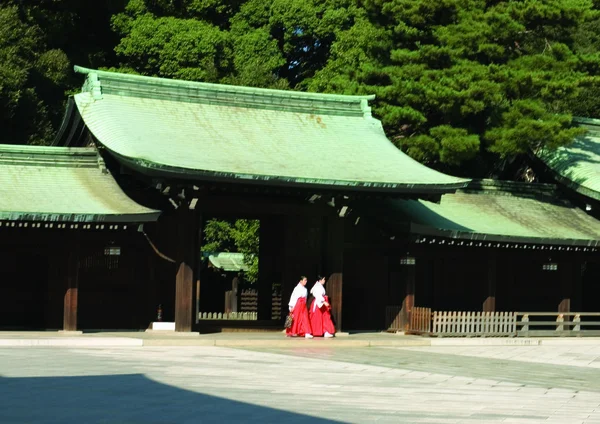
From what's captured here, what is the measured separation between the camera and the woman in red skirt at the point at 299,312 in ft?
101

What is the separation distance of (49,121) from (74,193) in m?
22.5

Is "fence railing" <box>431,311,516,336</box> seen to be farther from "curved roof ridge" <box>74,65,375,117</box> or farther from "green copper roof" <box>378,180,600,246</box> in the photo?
"curved roof ridge" <box>74,65,375,117</box>

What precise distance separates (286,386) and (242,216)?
16253 millimetres

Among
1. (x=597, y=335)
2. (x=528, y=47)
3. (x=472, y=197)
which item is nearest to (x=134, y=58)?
(x=528, y=47)

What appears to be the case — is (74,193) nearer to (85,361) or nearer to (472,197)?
(85,361)

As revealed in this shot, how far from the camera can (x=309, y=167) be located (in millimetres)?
30906

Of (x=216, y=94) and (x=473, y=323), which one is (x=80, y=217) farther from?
(x=473, y=323)

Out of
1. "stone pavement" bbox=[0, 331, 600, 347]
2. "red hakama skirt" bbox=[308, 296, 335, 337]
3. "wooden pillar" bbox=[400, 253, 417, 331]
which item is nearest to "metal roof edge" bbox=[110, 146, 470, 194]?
"wooden pillar" bbox=[400, 253, 417, 331]

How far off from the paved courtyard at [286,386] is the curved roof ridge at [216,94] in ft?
29.1

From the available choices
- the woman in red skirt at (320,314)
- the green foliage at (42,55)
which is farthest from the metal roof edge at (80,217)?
the green foliage at (42,55)

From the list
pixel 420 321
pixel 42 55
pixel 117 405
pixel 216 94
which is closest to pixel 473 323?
pixel 420 321

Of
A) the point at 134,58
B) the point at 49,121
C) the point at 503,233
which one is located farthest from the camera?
the point at 134,58

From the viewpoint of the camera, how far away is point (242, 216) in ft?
111

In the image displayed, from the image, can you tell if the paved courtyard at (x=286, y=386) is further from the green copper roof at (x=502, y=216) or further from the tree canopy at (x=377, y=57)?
the tree canopy at (x=377, y=57)
